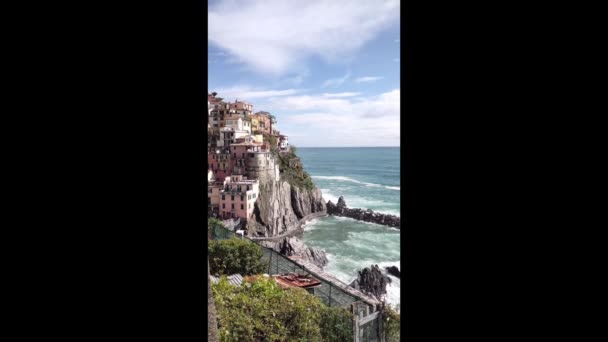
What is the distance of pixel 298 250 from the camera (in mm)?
14695

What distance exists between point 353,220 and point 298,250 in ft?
14.3

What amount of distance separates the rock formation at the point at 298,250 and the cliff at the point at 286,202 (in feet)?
1.31

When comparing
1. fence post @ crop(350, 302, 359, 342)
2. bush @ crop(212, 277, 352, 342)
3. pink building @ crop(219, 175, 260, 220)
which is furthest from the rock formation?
bush @ crop(212, 277, 352, 342)

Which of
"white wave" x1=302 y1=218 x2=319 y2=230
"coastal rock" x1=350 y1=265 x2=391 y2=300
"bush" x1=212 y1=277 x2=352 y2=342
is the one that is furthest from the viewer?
"white wave" x1=302 y1=218 x2=319 y2=230

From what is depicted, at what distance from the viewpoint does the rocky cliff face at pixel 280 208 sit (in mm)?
14305

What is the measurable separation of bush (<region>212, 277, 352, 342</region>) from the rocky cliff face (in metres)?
8.45

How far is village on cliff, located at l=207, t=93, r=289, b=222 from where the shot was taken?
13227 mm

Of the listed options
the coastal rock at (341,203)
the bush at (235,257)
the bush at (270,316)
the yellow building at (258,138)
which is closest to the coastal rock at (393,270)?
the coastal rock at (341,203)

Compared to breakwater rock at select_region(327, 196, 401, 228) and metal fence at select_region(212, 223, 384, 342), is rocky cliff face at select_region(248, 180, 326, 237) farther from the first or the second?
metal fence at select_region(212, 223, 384, 342)

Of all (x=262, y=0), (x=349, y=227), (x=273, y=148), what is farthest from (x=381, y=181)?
(x=262, y=0)

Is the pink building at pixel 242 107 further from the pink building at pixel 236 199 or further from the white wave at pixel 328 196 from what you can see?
the white wave at pixel 328 196
